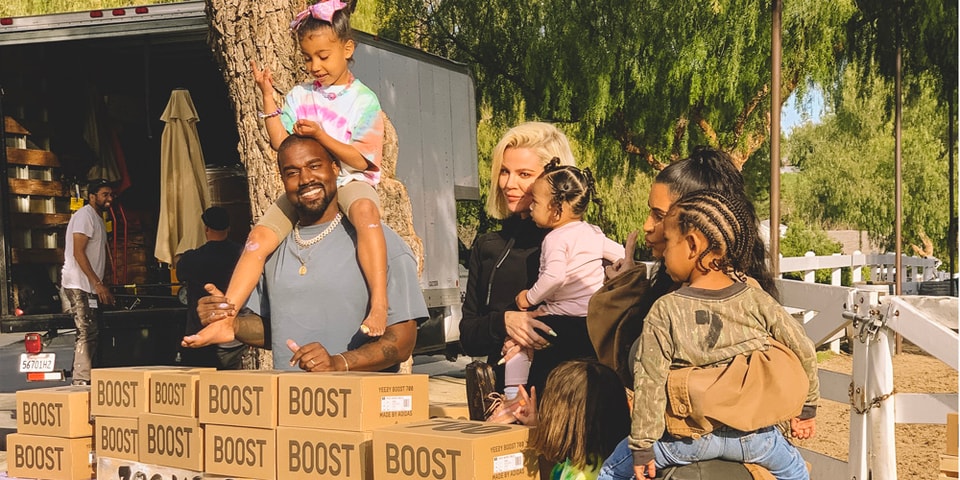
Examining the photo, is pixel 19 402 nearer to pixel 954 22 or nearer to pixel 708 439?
pixel 708 439

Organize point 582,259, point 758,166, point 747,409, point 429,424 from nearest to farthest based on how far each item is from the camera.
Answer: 1. point 747,409
2. point 429,424
3. point 582,259
4. point 758,166

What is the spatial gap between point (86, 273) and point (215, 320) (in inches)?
228

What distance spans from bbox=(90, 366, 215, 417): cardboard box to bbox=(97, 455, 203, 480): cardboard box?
19 cm

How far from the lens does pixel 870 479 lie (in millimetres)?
5051

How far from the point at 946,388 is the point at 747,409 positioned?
1071 cm

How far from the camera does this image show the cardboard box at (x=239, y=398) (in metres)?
3.89

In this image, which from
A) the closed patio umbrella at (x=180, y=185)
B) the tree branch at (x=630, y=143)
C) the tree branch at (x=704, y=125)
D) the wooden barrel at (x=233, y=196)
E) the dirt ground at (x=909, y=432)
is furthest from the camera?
the tree branch at (x=630, y=143)

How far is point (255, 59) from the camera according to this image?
288 inches

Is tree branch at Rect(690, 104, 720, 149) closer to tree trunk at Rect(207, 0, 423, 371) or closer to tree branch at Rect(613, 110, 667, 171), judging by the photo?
tree branch at Rect(613, 110, 667, 171)

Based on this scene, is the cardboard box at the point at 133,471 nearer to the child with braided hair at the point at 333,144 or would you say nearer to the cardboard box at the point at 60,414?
the cardboard box at the point at 60,414

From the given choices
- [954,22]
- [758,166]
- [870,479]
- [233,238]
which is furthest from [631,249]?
[758,166]

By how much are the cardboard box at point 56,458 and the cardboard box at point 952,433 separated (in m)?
3.87

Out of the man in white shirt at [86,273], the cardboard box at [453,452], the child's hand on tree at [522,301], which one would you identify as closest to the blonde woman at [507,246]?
the child's hand on tree at [522,301]

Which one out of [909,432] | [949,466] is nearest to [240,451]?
[949,466]
